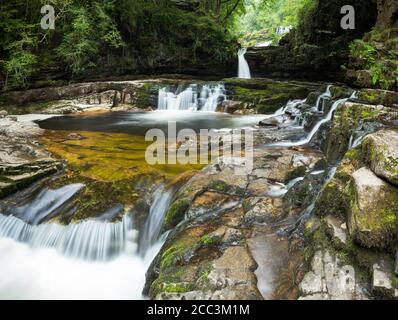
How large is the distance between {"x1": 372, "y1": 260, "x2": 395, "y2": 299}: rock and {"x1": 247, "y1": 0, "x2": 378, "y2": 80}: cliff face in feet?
45.5

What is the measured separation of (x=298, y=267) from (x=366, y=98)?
4.50 metres

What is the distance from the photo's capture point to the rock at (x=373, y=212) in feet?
10.0

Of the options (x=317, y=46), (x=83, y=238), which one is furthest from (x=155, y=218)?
(x=317, y=46)

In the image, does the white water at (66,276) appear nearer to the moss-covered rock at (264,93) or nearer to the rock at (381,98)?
the rock at (381,98)

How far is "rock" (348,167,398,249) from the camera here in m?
3.06

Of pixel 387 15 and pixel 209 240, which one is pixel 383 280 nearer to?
pixel 209 240

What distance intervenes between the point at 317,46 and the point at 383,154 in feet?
44.2

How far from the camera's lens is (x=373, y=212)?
10.5 ft

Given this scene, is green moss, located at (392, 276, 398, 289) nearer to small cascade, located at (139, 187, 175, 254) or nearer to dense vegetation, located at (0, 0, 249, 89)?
small cascade, located at (139, 187, 175, 254)

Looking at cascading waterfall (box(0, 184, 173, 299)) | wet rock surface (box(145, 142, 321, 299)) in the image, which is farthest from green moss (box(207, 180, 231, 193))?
cascading waterfall (box(0, 184, 173, 299))
